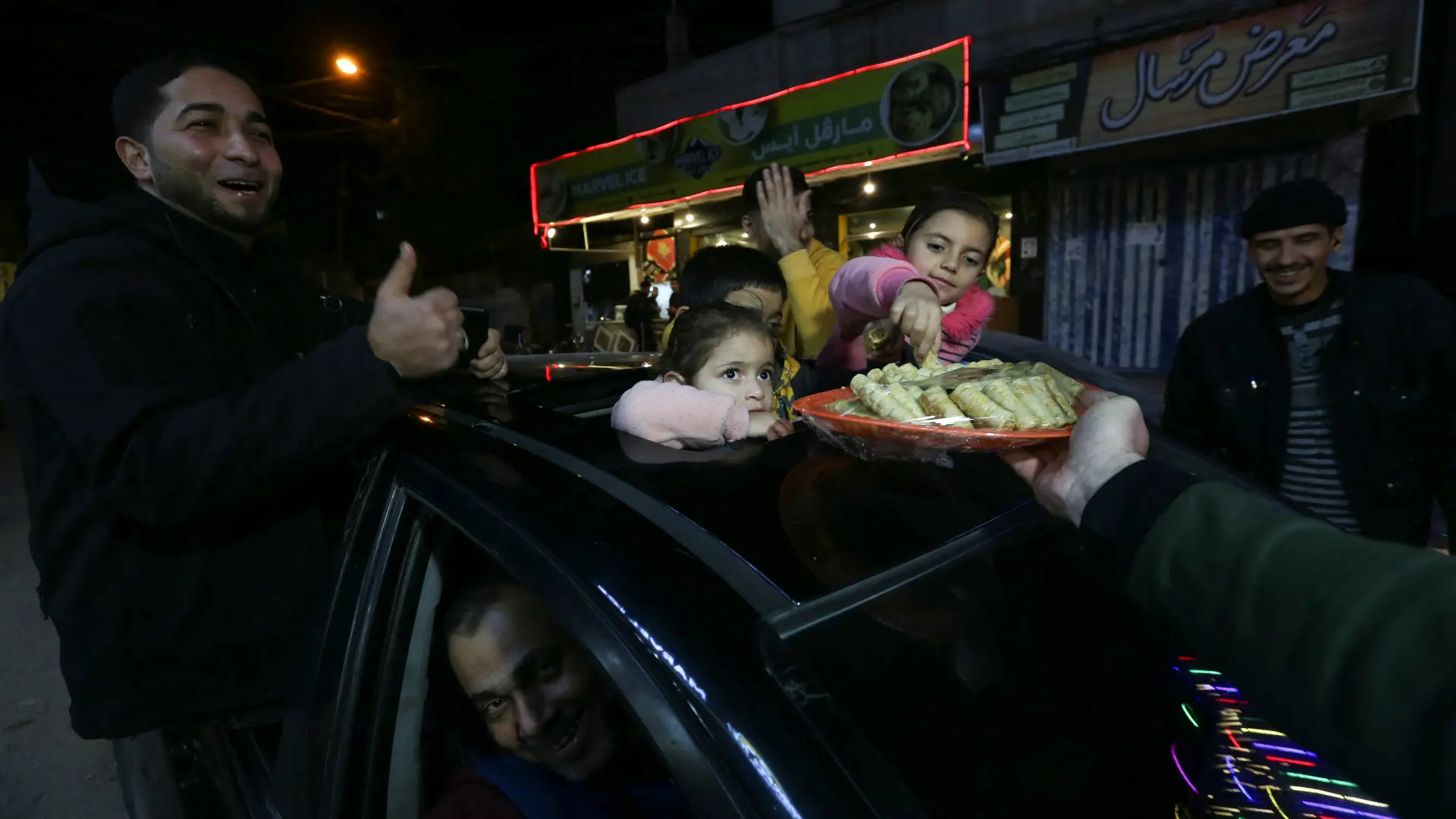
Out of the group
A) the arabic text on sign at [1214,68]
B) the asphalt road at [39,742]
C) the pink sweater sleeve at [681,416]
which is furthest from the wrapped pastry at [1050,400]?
the arabic text on sign at [1214,68]

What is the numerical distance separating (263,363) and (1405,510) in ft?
13.2

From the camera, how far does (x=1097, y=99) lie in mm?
6059

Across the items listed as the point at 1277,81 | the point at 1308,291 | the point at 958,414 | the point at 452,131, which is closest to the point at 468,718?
the point at 958,414

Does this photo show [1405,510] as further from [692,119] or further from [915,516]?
[692,119]

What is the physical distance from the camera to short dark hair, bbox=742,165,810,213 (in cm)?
284

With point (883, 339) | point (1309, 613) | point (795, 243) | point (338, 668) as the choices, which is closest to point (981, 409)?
point (1309, 613)

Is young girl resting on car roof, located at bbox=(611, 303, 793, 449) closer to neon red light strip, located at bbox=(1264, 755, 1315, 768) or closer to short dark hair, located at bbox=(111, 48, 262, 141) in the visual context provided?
neon red light strip, located at bbox=(1264, 755, 1315, 768)

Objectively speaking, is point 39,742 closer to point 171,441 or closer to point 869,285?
point 171,441

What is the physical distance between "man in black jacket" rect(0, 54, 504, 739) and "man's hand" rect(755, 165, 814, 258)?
1.49 meters

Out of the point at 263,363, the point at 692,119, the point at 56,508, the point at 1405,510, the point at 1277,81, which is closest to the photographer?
the point at 56,508

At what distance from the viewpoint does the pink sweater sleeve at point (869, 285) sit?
76.9 inches

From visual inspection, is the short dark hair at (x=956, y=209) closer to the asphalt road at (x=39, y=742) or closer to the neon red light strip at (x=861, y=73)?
the asphalt road at (x=39, y=742)

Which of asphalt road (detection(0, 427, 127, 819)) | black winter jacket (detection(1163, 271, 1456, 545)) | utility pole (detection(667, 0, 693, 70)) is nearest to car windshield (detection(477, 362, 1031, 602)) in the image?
black winter jacket (detection(1163, 271, 1456, 545))

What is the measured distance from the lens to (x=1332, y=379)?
2889 millimetres
